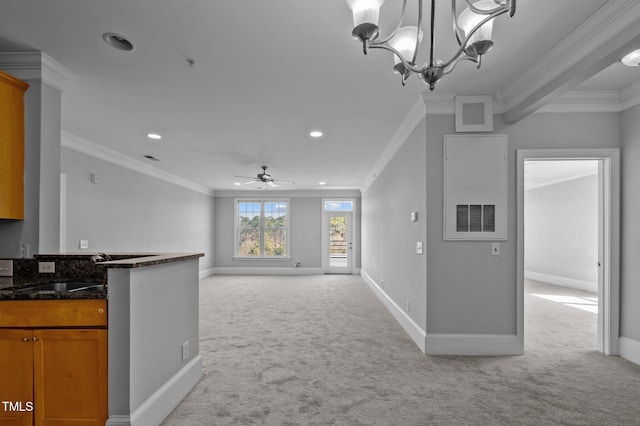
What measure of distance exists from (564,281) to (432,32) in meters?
8.34

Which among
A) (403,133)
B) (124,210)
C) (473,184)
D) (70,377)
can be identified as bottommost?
(70,377)

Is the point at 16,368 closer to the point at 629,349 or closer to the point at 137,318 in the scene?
the point at 137,318

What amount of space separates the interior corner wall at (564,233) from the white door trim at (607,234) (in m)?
4.58

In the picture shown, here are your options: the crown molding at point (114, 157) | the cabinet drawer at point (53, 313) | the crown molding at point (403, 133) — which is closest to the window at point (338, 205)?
the crown molding at point (403, 133)

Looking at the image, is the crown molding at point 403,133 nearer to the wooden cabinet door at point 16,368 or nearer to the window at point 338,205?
the window at point 338,205

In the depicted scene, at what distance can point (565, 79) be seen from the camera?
242 centimetres

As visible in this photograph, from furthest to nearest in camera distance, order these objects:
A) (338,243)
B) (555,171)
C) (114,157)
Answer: (338,243) < (555,171) < (114,157)

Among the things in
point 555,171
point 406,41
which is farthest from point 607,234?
point 555,171

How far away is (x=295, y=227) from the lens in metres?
9.63

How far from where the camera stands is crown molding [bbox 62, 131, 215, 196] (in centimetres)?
443

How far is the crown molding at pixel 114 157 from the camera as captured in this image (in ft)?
14.5

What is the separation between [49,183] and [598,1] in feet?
13.4

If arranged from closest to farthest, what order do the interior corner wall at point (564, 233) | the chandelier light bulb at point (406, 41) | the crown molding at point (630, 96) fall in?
the chandelier light bulb at point (406, 41)
the crown molding at point (630, 96)
the interior corner wall at point (564, 233)

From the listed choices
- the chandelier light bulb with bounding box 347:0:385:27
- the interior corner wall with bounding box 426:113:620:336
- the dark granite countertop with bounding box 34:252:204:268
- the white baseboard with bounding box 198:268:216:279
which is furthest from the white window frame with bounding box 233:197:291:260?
the chandelier light bulb with bounding box 347:0:385:27
